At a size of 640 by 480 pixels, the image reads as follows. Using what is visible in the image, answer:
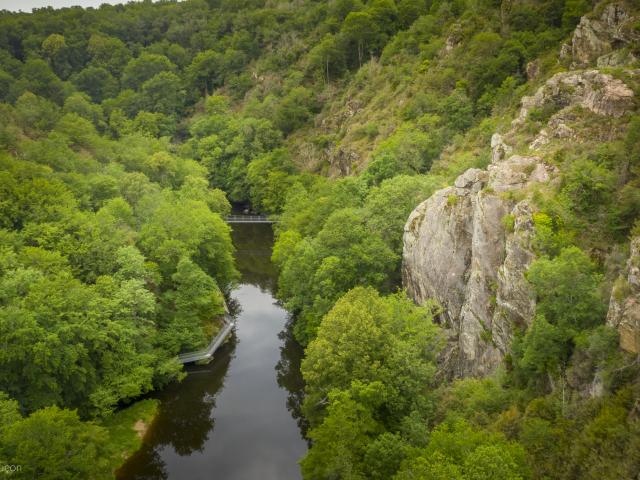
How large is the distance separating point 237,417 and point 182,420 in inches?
176

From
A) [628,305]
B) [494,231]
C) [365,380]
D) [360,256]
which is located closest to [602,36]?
[494,231]

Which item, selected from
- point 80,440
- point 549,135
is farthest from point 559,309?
point 80,440

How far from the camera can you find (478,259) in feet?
116

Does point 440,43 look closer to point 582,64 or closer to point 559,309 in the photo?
point 582,64

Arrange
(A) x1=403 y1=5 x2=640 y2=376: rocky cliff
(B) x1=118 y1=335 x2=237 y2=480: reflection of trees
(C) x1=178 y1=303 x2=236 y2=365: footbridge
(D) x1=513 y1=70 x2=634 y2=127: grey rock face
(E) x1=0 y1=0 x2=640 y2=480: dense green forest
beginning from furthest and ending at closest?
1. (C) x1=178 y1=303 x2=236 y2=365: footbridge
2. (B) x1=118 y1=335 x2=237 y2=480: reflection of trees
3. (D) x1=513 y1=70 x2=634 y2=127: grey rock face
4. (A) x1=403 y1=5 x2=640 y2=376: rocky cliff
5. (E) x1=0 y1=0 x2=640 y2=480: dense green forest

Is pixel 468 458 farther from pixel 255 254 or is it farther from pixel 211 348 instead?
pixel 255 254

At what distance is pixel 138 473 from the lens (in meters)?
37.3

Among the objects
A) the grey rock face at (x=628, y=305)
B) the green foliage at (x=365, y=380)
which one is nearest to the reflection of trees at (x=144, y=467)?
the green foliage at (x=365, y=380)

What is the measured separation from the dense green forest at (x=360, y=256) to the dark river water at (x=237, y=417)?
2.95 m

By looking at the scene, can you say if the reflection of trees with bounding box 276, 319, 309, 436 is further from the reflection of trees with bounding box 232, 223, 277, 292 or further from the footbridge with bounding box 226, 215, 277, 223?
the footbridge with bounding box 226, 215, 277, 223

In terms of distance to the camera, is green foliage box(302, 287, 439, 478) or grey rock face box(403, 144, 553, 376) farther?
grey rock face box(403, 144, 553, 376)

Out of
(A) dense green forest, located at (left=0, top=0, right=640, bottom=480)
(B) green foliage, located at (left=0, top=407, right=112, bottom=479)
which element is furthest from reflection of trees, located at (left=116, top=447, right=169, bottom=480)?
(B) green foliage, located at (left=0, top=407, right=112, bottom=479)

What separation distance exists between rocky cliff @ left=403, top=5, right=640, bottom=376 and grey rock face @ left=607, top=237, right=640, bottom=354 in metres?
5.19

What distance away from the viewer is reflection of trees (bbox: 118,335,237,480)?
38.1 meters
